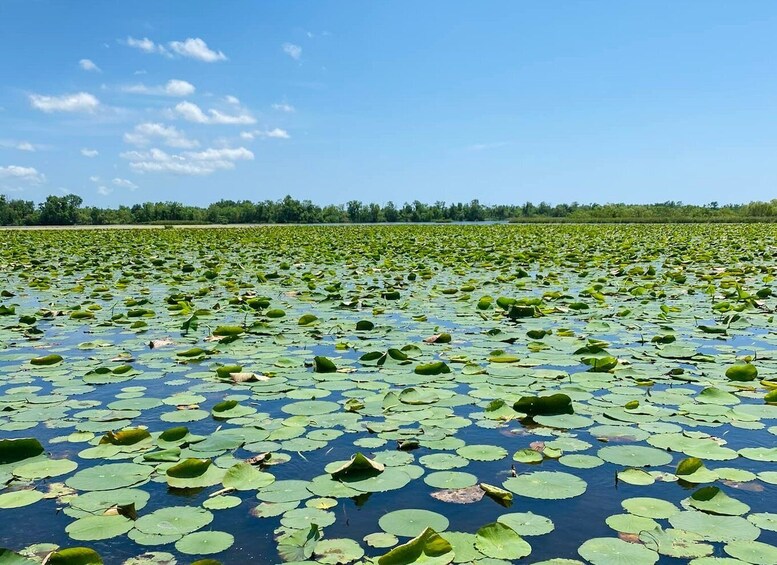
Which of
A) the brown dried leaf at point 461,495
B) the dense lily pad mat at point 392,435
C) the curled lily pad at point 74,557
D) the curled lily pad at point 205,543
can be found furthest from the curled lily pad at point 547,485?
the curled lily pad at point 74,557

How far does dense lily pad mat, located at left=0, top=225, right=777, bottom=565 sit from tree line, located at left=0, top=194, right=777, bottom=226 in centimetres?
5438

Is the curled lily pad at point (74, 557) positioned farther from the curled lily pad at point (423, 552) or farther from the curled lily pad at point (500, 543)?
the curled lily pad at point (500, 543)

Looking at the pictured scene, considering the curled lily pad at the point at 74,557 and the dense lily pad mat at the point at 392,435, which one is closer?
the curled lily pad at the point at 74,557

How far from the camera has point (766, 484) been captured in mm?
2635

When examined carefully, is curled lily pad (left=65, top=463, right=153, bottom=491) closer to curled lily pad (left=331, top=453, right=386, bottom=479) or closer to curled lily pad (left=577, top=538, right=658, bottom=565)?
curled lily pad (left=331, top=453, right=386, bottom=479)

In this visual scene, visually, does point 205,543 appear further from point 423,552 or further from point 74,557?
point 423,552

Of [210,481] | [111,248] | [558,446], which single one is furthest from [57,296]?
[111,248]

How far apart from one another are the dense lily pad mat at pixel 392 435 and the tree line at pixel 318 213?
54.4m

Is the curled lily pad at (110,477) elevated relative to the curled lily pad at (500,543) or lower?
lower

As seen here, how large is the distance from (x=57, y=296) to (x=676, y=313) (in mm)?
7694

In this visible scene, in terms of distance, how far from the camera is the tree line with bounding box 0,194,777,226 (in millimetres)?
60750

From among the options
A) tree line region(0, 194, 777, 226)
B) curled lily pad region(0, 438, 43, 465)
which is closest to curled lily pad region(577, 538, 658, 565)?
curled lily pad region(0, 438, 43, 465)

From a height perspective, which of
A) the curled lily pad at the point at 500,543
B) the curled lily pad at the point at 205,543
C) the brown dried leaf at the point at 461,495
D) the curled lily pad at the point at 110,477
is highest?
the curled lily pad at the point at 500,543

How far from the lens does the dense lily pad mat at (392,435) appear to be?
2.23 meters
